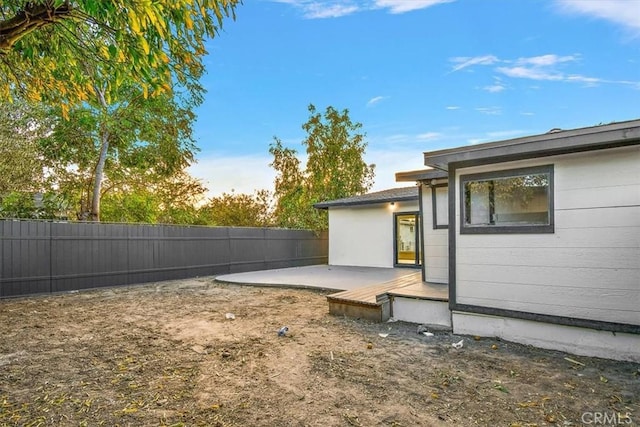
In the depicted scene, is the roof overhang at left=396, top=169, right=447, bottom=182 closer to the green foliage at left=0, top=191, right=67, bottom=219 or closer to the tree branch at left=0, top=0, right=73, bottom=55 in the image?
the tree branch at left=0, top=0, right=73, bottom=55

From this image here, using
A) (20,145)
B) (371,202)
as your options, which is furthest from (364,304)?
(20,145)

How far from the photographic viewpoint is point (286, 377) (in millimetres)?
2932

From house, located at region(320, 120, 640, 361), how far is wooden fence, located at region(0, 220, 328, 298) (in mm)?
7342

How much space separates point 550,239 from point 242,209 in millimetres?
16307

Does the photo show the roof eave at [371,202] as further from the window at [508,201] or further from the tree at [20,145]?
the tree at [20,145]

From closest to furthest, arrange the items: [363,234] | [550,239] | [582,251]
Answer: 1. [582,251]
2. [550,239]
3. [363,234]

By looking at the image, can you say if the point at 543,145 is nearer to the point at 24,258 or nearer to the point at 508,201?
the point at 508,201

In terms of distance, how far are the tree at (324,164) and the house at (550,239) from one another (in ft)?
42.7

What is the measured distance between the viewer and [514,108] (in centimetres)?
947

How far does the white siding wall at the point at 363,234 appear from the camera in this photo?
425 inches

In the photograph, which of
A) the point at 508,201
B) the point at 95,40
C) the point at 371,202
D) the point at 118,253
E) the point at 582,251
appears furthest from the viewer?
the point at 371,202

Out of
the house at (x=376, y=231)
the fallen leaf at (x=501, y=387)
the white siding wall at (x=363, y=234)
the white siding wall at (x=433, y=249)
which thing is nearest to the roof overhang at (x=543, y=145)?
the white siding wall at (x=433, y=249)

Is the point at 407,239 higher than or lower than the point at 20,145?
lower

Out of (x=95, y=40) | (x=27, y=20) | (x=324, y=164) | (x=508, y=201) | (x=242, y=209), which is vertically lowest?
(x=508, y=201)
